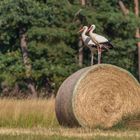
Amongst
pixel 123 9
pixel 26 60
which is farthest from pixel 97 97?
pixel 123 9

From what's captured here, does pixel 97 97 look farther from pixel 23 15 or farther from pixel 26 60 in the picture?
pixel 26 60

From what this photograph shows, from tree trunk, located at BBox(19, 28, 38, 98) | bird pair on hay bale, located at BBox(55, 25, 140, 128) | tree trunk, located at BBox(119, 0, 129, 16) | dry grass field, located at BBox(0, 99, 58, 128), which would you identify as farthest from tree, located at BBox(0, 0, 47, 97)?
bird pair on hay bale, located at BBox(55, 25, 140, 128)

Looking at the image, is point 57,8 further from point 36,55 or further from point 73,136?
point 73,136

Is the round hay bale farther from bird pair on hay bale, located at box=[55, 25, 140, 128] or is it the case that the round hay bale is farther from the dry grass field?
the dry grass field

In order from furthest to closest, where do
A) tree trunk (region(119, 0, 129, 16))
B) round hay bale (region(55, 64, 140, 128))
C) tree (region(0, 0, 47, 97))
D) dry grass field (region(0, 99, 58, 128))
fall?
tree trunk (region(119, 0, 129, 16)) < tree (region(0, 0, 47, 97)) < dry grass field (region(0, 99, 58, 128)) < round hay bale (region(55, 64, 140, 128))

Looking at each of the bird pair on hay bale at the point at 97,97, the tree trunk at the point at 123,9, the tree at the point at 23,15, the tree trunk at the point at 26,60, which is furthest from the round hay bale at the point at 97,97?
the tree trunk at the point at 123,9

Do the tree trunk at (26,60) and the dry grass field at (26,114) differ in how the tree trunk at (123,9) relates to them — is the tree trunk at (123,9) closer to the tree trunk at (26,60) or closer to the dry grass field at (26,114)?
the tree trunk at (26,60)

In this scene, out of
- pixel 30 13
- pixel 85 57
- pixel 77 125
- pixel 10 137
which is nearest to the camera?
pixel 10 137

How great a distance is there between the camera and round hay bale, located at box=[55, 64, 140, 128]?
1530 centimetres

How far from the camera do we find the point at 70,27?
109ft

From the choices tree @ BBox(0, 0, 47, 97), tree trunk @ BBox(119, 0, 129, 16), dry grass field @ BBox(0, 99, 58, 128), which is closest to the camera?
dry grass field @ BBox(0, 99, 58, 128)

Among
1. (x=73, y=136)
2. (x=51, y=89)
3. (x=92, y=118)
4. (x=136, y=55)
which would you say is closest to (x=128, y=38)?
(x=136, y=55)

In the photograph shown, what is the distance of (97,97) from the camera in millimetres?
15992

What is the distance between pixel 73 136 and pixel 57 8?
22.0m
